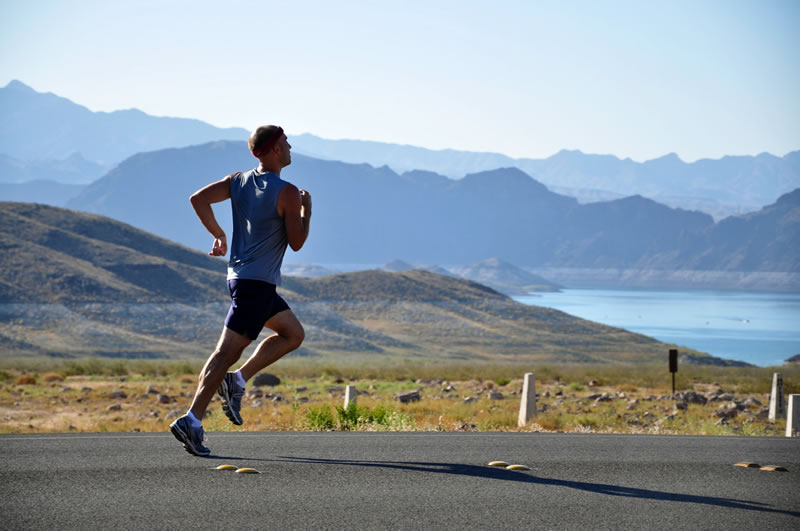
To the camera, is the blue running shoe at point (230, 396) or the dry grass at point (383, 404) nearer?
the blue running shoe at point (230, 396)

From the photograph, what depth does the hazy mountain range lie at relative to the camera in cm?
8488

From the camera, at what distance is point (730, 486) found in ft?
21.0

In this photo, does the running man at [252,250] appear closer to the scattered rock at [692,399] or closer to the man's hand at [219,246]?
the man's hand at [219,246]

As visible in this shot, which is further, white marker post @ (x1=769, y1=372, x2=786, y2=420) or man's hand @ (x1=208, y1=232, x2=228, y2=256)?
white marker post @ (x1=769, y1=372, x2=786, y2=420)

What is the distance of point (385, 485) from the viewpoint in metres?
6.11

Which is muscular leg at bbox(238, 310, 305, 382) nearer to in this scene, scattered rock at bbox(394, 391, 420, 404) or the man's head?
the man's head

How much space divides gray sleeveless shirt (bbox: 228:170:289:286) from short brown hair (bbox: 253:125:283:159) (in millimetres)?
168

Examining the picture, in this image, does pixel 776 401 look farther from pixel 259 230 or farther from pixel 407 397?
pixel 259 230

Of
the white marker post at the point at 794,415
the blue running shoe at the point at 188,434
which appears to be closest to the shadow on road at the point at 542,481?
the blue running shoe at the point at 188,434

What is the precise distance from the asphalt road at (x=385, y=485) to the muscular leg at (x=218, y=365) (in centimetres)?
44

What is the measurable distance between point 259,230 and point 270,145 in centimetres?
61

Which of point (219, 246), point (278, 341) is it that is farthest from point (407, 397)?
point (219, 246)

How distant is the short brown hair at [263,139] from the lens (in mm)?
6852

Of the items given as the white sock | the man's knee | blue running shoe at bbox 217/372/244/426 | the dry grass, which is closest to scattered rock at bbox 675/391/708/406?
the dry grass
